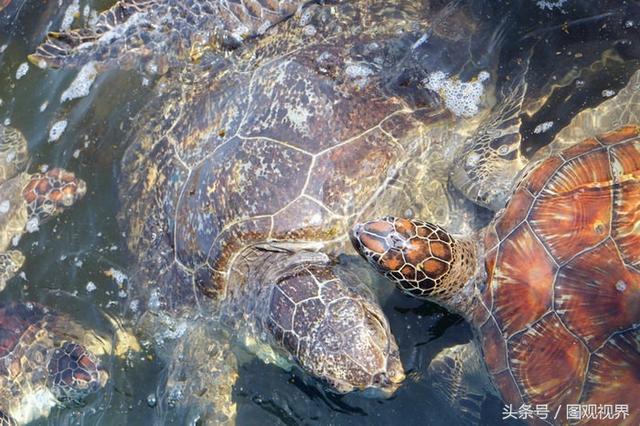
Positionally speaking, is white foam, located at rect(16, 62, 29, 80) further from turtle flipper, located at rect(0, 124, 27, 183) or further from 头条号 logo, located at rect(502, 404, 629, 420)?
头条号 logo, located at rect(502, 404, 629, 420)

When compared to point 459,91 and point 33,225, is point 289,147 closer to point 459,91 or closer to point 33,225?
point 459,91

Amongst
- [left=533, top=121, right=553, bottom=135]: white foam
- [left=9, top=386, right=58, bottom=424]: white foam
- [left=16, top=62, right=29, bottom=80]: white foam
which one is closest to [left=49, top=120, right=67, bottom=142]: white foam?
[left=16, top=62, right=29, bottom=80]: white foam

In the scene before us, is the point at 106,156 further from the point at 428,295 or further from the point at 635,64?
the point at 635,64

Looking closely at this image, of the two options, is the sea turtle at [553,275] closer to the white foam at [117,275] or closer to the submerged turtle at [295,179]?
the submerged turtle at [295,179]

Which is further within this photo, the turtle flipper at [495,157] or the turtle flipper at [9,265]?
the turtle flipper at [9,265]

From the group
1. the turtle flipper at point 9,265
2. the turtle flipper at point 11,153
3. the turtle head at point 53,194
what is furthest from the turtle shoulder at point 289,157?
the turtle flipper at point 11,153

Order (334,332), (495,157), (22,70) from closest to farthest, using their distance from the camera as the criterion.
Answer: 1. (334,332)
2. (495,157)
3. (22,70)

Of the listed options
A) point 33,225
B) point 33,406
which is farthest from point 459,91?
point 33,406

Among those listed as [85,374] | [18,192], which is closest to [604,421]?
[85,374]
